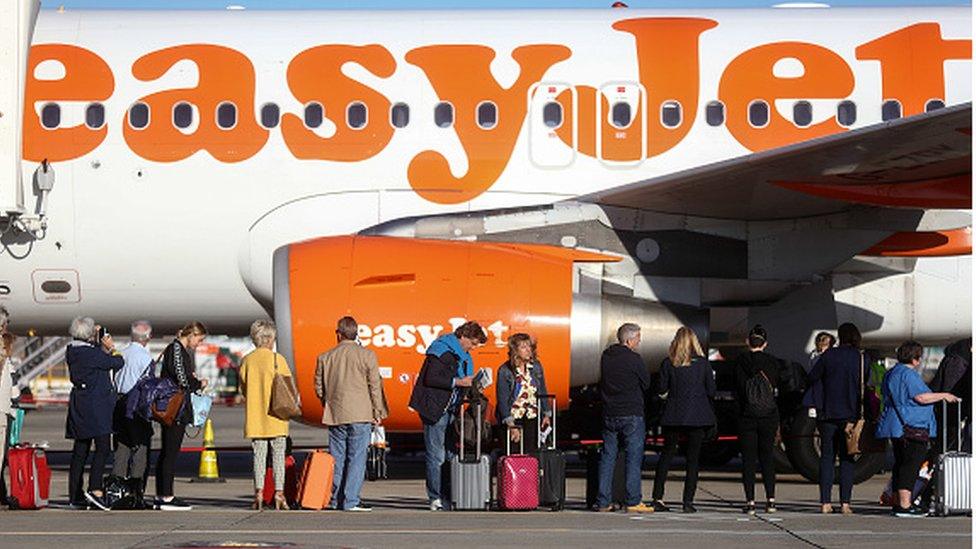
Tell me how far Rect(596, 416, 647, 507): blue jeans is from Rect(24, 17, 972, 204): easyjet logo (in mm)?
3647

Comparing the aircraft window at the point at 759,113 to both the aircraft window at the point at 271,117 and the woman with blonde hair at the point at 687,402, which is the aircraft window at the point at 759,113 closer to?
the woman with blonde hair at the point at 687,402

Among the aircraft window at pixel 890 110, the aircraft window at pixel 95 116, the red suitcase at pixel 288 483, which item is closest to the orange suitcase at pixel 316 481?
the red suitcase at pixel 288 483

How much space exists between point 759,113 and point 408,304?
13.3 ft

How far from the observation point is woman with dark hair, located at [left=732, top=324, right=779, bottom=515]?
14742 mm

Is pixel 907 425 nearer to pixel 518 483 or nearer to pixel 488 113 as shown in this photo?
pixel 518 483

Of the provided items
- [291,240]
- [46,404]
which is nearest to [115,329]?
[291,240]

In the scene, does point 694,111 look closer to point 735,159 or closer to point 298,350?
point 735,159

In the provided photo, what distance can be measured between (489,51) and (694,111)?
6.65ft

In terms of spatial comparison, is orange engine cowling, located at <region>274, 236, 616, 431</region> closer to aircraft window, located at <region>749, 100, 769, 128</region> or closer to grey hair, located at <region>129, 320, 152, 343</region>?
grey hair, located at <region>129, 320, 152, 343</region>

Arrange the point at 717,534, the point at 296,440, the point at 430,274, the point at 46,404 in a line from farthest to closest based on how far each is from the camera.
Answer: the point at 46,404, the point at 296,440, the point at 430,274, the point at 717,534

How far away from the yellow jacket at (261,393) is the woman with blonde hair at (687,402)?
298cm

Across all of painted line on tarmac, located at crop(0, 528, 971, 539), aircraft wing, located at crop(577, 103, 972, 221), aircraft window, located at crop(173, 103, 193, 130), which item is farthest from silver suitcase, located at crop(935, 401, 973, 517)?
aircraft window, located at crop(173, 103, 193, 130)

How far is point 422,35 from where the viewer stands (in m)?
18.1

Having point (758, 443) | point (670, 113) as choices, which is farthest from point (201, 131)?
point (758, 443)
